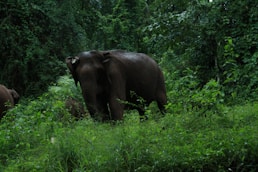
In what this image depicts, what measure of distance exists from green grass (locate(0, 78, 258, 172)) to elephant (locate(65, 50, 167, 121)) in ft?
5.32

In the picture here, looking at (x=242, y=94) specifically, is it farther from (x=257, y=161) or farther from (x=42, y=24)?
(x=42, y=24)

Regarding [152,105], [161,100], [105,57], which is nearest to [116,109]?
[105,57]

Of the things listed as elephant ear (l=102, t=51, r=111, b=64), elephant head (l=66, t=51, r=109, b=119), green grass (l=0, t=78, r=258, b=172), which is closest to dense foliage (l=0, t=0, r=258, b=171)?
green grass (l=0, t=78, r=258, b=172)

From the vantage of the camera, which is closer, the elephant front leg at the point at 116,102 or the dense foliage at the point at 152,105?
the dense foliage at the point at 152,105

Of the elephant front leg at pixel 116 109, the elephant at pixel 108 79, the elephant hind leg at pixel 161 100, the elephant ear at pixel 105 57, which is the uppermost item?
the elephant ear at pixel 105 57

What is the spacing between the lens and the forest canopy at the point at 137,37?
11414mm

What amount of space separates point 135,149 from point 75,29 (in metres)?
14.6

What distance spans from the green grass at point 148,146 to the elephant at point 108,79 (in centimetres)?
162

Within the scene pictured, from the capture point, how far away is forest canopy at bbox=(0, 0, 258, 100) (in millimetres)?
11414

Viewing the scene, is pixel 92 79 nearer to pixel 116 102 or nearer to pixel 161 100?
pixel 116 102

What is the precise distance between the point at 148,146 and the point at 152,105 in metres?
5.63

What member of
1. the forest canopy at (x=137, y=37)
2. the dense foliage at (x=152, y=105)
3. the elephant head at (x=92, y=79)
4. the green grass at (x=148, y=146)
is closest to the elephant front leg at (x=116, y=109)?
the elephant head at (x=92, y=79)

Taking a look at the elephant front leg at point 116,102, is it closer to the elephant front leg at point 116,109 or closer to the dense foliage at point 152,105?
the elephant front leg at point 116,109

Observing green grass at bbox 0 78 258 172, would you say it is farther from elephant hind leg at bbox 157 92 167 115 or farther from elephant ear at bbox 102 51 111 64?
elephant hind leg at bbox 157 92 167 115
